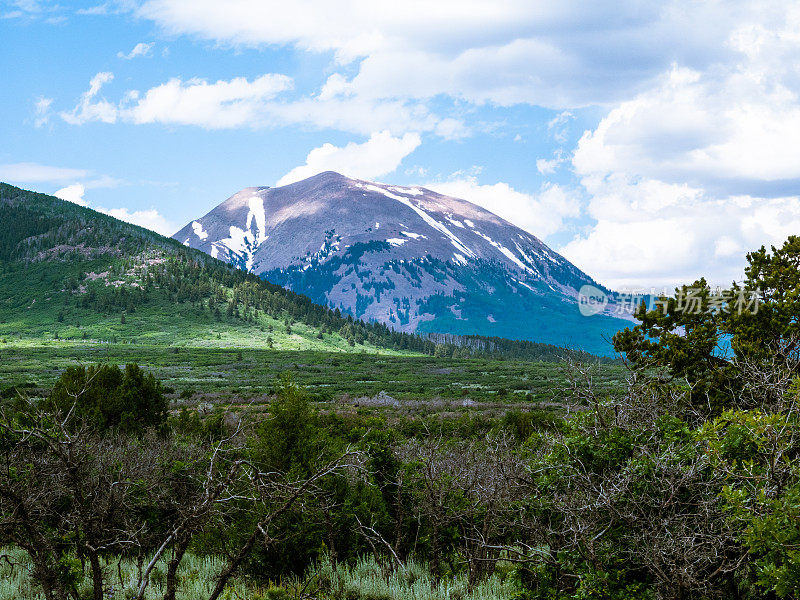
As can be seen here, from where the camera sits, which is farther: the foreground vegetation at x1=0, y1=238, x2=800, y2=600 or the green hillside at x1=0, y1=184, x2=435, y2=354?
the green hillside at x1=0, y1=184, x2=435, y2=354

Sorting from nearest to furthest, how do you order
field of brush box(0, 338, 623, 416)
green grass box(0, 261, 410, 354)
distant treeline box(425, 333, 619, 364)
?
1. field of brush box(0, 338, 623, 416)
2. green grass box(0, 261, 410, 354)
3. distant treeline box(425, 333, 619, 364)

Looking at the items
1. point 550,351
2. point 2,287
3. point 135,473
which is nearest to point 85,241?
point 2,287

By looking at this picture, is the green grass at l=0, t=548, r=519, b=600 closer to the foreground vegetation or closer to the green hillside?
the foreground vegetation

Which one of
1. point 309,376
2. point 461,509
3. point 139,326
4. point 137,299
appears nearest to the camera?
point 461,509

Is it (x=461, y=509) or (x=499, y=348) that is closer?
(x=461, y=509)

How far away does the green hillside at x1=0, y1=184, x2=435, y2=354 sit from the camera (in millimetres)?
123438

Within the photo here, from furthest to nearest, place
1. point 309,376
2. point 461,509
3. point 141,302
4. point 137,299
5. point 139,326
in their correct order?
point 137,299 → point 141,302 → point 139,326 → point 309,376 → point 461,509

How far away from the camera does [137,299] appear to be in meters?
141

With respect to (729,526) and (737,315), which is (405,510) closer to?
(729,526)

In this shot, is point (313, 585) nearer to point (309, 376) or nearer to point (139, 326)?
point (309, 376)

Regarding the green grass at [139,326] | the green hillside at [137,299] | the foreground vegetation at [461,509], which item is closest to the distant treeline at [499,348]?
the green hillside at [137,299]

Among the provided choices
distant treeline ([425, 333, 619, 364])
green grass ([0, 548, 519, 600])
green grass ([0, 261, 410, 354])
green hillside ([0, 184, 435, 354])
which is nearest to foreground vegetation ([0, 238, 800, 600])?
green grass ([0, 548, 519, 600])

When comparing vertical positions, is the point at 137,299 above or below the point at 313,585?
above

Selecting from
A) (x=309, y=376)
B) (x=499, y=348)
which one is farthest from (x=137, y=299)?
(x=499, y=348)
